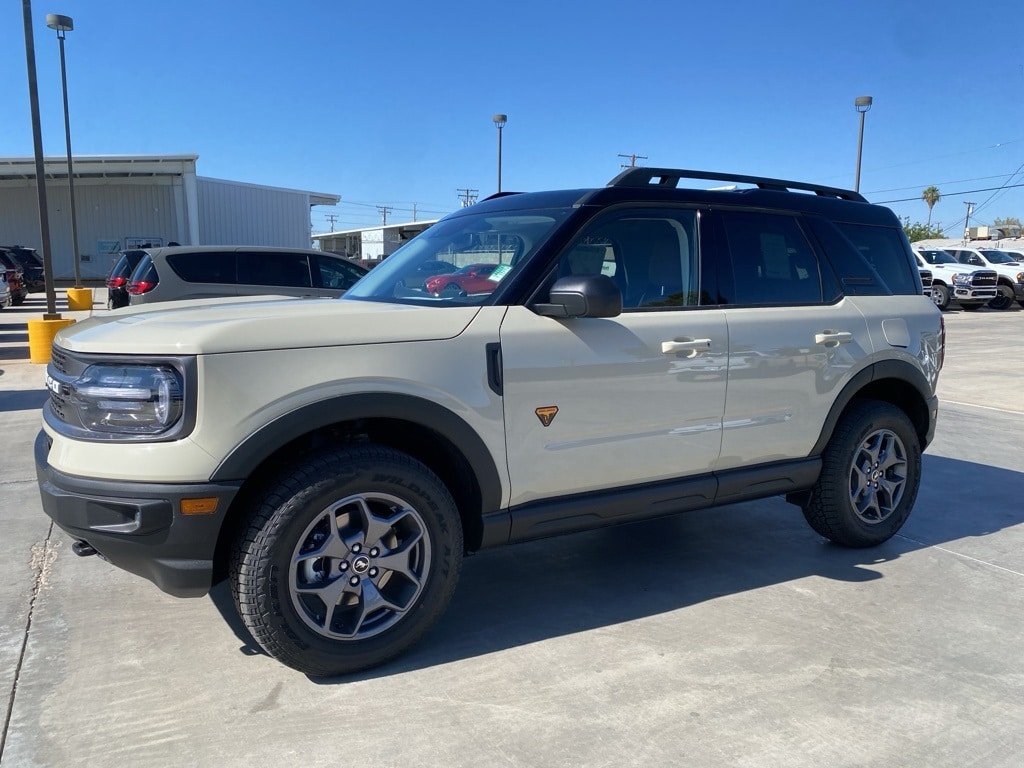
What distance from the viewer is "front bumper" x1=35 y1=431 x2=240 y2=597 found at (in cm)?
263

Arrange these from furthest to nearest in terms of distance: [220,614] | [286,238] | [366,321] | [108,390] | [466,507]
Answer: [286,238]
[220,614]
[466,507]
[366,321]
[108,390]

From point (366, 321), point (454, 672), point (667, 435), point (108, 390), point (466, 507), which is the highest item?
point (366, 321)

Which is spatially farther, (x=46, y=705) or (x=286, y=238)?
(x=286, y=238)

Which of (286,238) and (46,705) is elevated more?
(286,238)

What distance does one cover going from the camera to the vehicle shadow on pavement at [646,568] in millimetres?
3445

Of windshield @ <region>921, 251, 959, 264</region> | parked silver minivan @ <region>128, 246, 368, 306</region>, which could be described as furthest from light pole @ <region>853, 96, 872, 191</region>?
parked silver minivan @ <region>128, 246, 368, 306</region>

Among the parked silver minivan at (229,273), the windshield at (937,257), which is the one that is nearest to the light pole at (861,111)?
the windshield at (937,257)

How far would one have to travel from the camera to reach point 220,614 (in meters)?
3.53

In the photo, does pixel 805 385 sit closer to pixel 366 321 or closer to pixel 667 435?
pixel 667 435

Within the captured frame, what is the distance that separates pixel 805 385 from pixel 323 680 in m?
2.69

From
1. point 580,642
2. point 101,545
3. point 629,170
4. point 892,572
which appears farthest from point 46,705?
point 892,572

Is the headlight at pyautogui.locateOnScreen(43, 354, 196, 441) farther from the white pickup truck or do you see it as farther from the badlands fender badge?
the white pickup truck

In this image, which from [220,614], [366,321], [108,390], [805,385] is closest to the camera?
[108,390]

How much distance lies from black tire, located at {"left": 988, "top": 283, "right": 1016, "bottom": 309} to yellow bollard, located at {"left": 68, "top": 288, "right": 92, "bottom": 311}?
26.9m
